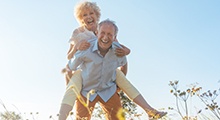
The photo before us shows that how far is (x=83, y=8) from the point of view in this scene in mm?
5582

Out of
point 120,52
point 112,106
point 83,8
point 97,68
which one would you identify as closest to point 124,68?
point 120,52

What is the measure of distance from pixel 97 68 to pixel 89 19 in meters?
1.16

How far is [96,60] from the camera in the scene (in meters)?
4.66

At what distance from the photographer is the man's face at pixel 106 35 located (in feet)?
14.7

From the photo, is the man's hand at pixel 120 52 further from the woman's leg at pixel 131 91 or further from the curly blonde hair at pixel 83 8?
the curly blonde hair at pixel 83 8

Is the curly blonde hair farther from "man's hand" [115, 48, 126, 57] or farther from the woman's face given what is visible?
"man's hand" [115, 48, 126, 57]

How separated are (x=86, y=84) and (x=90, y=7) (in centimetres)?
154

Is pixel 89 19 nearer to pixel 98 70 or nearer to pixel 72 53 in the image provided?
pixel 72 53

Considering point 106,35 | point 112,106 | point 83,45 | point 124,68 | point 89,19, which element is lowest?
point 112,106

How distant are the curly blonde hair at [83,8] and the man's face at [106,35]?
1.15 meters

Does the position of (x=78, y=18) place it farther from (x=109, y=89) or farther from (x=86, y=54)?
(x=109, y=89)

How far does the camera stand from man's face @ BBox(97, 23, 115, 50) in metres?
4.48

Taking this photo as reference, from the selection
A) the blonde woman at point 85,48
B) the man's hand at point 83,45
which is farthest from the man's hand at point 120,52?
the man's hand at point 83,45

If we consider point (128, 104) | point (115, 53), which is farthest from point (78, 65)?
point (128, 104)
